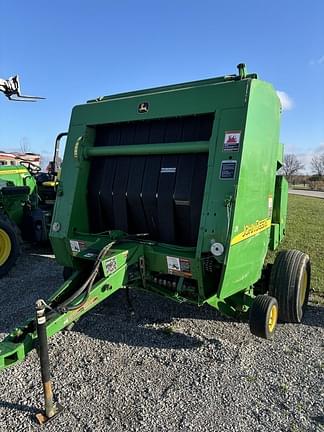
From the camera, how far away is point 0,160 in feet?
33.2

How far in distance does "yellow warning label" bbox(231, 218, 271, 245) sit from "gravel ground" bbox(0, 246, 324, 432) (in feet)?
3.51

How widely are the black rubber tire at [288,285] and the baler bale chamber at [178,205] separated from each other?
0.01 m

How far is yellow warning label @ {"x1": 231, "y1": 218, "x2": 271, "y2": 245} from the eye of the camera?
10.2 feet

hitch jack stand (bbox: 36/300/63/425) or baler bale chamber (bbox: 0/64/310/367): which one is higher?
baler bale chamber (bbox: 0/64/310/367)

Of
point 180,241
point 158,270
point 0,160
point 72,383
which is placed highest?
point 0,160

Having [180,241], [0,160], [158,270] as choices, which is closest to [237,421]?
[158,270]

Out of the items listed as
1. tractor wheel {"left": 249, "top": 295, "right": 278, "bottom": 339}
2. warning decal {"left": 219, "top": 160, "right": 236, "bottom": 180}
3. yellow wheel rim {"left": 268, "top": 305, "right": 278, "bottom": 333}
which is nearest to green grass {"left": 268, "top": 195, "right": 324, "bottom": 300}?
yellow wheel rim {"left": 268, "top": 305, "right": 278, "bottom": 333}

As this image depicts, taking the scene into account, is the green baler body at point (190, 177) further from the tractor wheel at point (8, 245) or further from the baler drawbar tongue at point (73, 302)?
the tractor wheel at point (8, 245)

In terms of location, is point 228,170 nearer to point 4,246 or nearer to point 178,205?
point 178,205

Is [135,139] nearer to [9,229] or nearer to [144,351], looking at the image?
[144,351]

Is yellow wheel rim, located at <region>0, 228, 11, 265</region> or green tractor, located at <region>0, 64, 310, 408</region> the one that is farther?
yellow wheel rim, located at <region>0, 228, 11, 265</region>

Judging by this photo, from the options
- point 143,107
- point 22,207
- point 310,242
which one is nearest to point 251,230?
point 143,107

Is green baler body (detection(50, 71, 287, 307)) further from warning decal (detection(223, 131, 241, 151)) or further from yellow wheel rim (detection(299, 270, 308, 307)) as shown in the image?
yellow wheel rim (detection(299, 270, 308, 307))

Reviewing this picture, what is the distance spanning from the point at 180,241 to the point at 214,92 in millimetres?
1413
